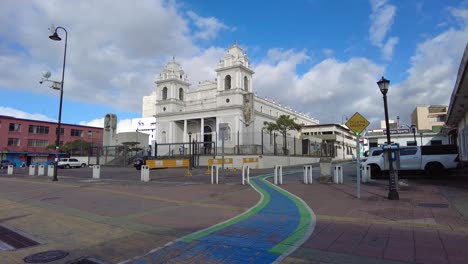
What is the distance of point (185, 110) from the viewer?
6631 cm

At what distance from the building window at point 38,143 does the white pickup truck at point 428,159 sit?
75447 millimetres

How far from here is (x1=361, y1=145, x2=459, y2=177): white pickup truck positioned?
17.4 m

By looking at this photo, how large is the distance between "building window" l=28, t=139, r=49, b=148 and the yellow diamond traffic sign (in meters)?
78.2

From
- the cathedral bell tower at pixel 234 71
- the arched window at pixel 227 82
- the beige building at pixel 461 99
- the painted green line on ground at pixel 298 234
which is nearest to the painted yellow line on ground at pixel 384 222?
the painted green line on ground at pixel 298 234

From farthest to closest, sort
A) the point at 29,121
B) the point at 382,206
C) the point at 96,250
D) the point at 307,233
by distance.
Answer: the point at 29,121, the point at 382,206, the point at 307,233, the point at 96,250

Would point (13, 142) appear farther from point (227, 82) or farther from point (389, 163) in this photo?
point (389, 163)

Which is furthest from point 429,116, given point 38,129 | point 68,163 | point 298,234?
point 38,129

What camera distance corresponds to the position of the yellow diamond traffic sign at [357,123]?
34.9 ft

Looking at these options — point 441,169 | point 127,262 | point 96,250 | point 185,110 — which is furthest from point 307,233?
point 185,110

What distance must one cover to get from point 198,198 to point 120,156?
40.9m

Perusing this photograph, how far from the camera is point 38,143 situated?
72.8 m

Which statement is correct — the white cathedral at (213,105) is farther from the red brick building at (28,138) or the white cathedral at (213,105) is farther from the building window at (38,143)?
the building window at (38,143)

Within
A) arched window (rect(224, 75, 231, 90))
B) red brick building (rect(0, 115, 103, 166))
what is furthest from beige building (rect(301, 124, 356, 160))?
red brick building (rect(0, 115, 103, 166))

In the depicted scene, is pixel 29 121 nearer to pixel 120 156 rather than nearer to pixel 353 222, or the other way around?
pixel 120 156
